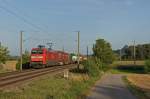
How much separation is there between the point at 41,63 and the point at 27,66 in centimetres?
967

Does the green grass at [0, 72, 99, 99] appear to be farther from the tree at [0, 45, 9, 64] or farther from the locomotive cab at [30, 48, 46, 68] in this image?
the tree at [0, 45, 9, 64]

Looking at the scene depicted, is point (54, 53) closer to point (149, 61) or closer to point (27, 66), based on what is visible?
point (27, 66)

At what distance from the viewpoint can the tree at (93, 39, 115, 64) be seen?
6975 centimetres

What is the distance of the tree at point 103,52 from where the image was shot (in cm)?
6975

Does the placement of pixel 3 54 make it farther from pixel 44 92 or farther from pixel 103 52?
pixel 44 92

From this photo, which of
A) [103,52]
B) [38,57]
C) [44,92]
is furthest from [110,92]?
[103,52]

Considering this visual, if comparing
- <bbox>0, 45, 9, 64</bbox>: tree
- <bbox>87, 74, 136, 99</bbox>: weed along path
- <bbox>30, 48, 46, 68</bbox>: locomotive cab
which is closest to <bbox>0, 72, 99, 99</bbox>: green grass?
<bbox>87, 74, 136, 99</bbox>: weed along path

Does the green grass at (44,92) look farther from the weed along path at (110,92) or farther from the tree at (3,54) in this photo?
the tree at (3,54)

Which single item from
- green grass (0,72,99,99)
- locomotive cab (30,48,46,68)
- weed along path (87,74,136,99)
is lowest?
weed along path (87,74,136,99)

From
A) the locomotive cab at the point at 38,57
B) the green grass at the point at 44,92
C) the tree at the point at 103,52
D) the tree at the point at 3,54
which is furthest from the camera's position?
the tree at the point at 103,52

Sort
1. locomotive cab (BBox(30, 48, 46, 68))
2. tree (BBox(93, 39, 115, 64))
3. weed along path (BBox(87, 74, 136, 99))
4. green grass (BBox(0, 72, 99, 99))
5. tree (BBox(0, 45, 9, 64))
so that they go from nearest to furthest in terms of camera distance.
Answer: green grass (BBox(0, 72, 99, 99))
weed along path (BBox(87, 74, 136, 99))
locomotive cab (BBox(30, 48, 46, 68))
tree (BBox(0, 45, 9, 64))
tree (BBox(93, 39, 115, 64))

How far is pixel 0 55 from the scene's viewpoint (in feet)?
200

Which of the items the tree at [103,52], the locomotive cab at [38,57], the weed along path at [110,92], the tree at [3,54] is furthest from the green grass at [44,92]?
the tree at [103,52]

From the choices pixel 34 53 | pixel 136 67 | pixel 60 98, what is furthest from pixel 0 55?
pixel 60 98
